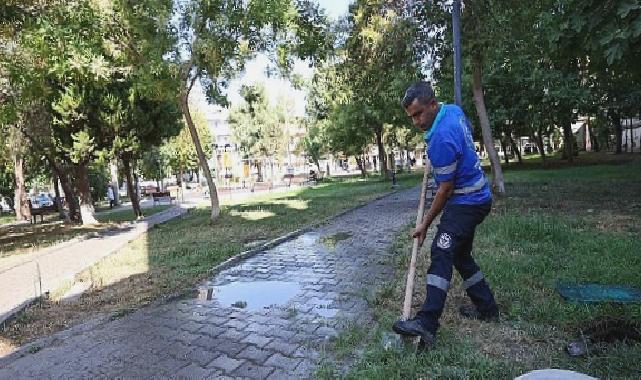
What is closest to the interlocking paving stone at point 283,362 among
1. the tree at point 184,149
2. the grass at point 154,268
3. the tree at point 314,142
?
the grass at point 154,268

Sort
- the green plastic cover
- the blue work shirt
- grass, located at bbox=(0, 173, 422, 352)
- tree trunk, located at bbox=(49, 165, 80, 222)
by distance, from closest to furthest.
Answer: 1. the blue work shirt
2. the green plastic cover
3. grass, located at bbox=(0, 173, 422, 352)
4. tree trunk, located at bbox=(49, 165, 80, 222)

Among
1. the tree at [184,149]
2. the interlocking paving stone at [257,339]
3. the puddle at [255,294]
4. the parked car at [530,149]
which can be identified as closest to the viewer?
the interlocking paving stone at [257,339]

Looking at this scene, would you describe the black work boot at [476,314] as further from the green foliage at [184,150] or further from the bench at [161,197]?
the green foliage at [184,150]

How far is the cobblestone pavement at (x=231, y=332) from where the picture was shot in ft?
12.0

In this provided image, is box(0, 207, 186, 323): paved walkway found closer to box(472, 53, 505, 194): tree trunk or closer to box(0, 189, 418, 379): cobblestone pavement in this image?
box(0, 189, 418, 379): cobblestone pavement

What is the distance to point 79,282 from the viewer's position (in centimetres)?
710

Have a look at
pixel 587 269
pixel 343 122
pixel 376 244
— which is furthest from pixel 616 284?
pixel 343 122

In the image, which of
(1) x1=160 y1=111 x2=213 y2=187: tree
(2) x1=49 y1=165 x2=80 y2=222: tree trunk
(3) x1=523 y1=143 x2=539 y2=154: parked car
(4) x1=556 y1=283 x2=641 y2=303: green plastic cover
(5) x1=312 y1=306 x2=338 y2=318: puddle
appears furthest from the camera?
(3) x1=523 y1=143 x2=539 y2=154: parked car

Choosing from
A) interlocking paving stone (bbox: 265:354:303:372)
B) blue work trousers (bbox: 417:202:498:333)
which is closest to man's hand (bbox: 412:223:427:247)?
blue work trousers (bbox: 417:202:498:333)

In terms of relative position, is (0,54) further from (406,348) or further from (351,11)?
(406,348)

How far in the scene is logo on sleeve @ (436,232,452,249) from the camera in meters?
3.52

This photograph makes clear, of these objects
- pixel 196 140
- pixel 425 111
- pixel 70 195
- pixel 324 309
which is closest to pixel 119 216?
pixel 70 195

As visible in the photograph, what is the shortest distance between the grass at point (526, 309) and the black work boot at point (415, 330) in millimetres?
87

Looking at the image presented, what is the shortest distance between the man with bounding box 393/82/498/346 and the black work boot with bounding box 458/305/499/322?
A: 674mm
